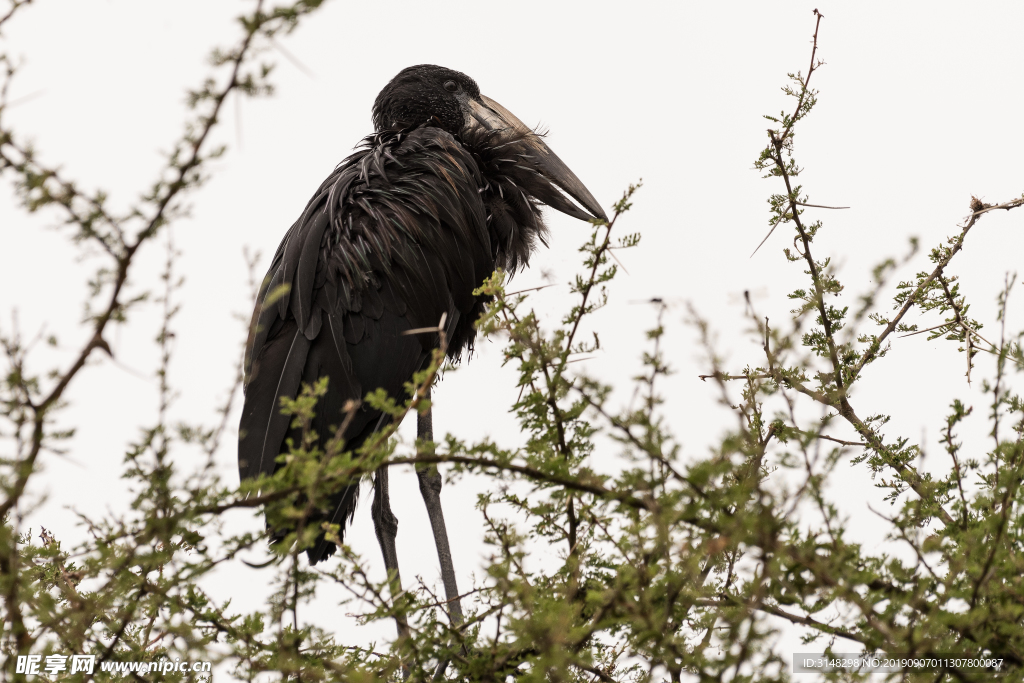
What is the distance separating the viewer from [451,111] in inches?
170

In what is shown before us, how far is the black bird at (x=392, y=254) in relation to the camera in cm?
298

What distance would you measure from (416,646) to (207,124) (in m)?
1.07

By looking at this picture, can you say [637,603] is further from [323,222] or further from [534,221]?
[534,221]

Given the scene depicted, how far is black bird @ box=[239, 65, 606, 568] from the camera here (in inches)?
117

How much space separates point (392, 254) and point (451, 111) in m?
1.27

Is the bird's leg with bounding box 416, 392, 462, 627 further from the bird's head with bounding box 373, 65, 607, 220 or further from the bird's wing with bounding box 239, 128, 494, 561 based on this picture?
the bird's head with bounding box 373, 65, 607, 220

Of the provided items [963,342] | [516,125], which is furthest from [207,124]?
Result: [516,125]

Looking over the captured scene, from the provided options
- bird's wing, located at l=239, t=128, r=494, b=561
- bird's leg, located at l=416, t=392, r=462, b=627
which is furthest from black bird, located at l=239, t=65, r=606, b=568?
bird's leg, located at l=416, t=392, r=462, b=627

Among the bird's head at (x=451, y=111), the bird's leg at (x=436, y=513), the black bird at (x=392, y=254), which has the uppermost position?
the bird's head at (x=451, y=111)

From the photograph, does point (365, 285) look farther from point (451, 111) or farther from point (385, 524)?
point (451, 111)

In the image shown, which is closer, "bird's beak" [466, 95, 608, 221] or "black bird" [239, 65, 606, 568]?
"black bird" [239, 65, 606, 568]

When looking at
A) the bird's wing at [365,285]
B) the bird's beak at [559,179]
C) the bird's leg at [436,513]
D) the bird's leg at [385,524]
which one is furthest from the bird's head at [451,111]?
the bird's leg at [385,524]

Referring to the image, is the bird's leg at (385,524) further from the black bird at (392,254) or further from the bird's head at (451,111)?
the bird's head at (451,111)

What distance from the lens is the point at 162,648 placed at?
242 centimetres
